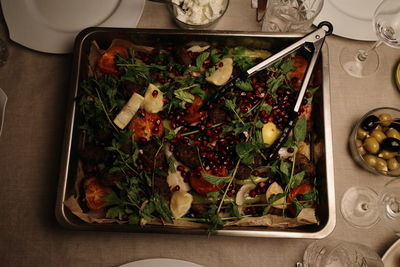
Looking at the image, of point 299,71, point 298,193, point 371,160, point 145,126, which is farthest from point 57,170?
point 371,160

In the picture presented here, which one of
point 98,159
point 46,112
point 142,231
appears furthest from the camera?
point 46,112

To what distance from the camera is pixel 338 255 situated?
145 cm

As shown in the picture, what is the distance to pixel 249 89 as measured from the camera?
60.4 inches

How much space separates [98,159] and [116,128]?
0.16 metres

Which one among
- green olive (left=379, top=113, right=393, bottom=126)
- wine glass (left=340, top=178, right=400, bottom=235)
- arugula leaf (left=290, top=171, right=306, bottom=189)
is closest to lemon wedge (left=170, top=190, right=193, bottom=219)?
arugula leaf (left=290, top=171, right=306, bottom=189)

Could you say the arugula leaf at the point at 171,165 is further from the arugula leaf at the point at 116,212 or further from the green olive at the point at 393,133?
the green olive at the point at 393,133

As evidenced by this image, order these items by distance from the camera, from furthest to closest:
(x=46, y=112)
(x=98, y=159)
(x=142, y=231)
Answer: (x=46, y=112) → (x=98, y=159) → (x=142, y=231)

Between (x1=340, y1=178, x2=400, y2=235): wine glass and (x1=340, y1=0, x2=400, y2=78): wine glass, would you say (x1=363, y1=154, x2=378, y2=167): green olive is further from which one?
(x1=340, y1=0, x2=400, y2=78): wine glass

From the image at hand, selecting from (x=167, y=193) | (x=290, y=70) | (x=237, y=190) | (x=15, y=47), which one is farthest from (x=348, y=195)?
(x=15, y=47)

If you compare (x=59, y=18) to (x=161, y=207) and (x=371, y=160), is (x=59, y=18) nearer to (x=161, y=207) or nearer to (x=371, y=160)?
(x=161, y=207)

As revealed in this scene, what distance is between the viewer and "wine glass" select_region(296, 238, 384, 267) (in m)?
1.40

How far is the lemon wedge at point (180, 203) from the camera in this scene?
1433 mm

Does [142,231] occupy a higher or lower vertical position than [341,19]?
lower

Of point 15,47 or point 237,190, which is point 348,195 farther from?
point 15,47
